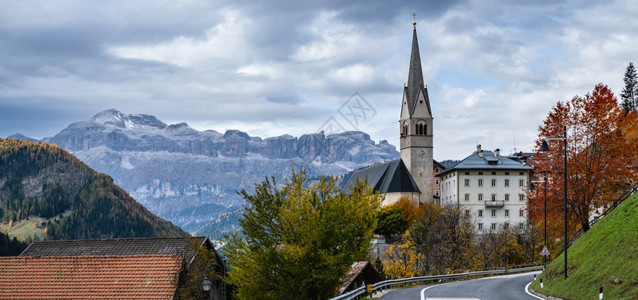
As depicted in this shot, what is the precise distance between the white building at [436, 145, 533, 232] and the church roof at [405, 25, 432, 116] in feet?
62.3

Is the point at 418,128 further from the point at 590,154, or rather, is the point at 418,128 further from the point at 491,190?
the point at 590,154

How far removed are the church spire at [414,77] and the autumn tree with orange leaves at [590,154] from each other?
79.3m

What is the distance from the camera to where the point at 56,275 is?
50.4 metres

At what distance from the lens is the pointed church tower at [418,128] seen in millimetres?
135250

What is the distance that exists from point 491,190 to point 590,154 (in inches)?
2659

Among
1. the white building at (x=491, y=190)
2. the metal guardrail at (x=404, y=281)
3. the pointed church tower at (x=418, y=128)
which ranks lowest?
the metal guardrail at (x=404, y=281)

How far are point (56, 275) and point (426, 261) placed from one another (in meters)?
53.1

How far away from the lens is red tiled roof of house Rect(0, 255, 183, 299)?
47438 mm

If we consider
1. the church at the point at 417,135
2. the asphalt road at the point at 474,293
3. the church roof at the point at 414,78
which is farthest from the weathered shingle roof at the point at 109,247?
the church roof at the point at 414,78

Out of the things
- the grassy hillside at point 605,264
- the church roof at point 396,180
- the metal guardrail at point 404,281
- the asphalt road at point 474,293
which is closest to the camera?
the grassy hillside at point 605,264

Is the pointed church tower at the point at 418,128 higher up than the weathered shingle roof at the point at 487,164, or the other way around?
the pointed church tower at the point at 418,128

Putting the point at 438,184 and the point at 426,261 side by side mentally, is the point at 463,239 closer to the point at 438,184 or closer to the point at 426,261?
the point at 426,261

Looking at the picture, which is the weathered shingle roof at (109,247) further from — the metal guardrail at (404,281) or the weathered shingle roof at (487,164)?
the weathered shingle roof at (487,164)

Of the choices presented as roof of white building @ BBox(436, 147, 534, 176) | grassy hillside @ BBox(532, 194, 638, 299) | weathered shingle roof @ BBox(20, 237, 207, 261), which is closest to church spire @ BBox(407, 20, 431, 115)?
roof of white building @ BBox(436, 147, 534, 176)
